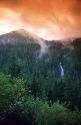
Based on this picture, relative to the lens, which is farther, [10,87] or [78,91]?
[78,91]

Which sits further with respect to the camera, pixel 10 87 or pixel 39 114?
pixel 10 87

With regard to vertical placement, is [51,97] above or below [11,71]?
below

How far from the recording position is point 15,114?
51.2 metres

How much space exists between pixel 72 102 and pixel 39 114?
41.7 meters

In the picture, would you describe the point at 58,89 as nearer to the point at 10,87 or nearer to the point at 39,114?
the point at 10,87

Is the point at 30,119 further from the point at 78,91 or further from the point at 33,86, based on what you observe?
the point at 78,91

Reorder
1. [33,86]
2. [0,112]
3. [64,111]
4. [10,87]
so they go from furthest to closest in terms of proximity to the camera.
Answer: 1. [33,86]
2. [10,87]
3. [0,112]
4. [64,111]

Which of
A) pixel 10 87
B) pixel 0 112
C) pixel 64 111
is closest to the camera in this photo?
pixel 64 111

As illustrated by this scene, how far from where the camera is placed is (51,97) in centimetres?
8988

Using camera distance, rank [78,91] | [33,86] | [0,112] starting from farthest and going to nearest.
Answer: [78,91] → [33,86] → [0,112]

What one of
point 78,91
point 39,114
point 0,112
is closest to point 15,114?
point 0,112

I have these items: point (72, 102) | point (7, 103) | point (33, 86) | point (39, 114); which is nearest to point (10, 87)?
point (7, 103)

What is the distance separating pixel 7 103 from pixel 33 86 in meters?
27.9

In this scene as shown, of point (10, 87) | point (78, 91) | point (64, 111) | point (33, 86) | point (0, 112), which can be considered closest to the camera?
point (64, 111)
